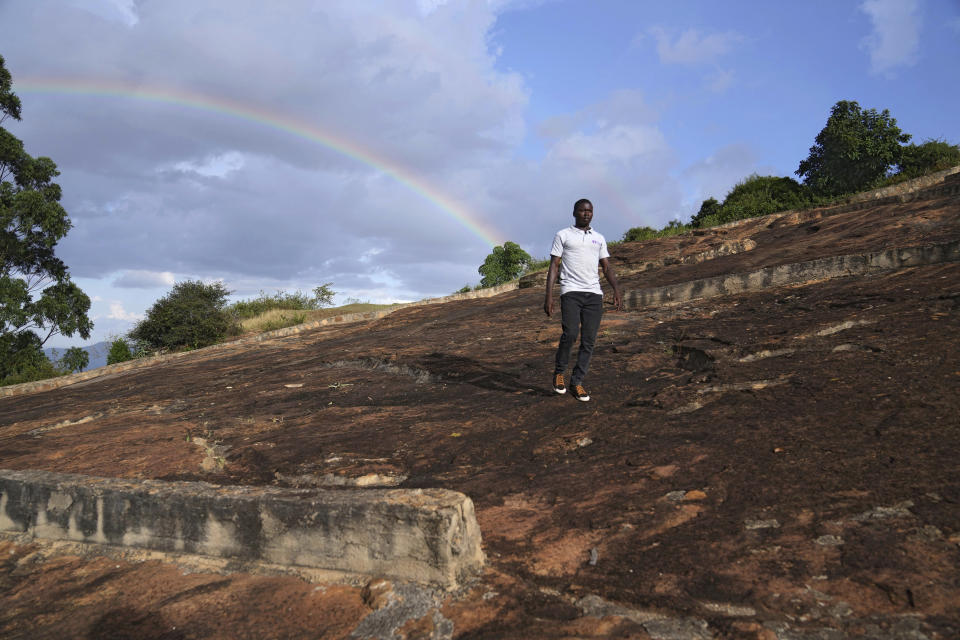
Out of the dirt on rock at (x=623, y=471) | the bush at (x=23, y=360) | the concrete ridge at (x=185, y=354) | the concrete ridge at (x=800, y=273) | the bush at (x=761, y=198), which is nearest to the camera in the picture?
the dirt on rock at (x=623, y=471)

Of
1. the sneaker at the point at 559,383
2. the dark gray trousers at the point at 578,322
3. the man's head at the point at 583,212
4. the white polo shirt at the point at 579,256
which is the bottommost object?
the sneaker at the point at 559,383

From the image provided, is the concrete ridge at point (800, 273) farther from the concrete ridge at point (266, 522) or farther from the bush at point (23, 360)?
the bush at point (23, 360)

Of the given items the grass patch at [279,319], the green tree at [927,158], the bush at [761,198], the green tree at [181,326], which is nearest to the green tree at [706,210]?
the bush at [761,198]

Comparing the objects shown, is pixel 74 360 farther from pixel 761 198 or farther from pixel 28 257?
pixel 761 198

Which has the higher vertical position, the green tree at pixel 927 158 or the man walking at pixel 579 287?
the green tree at pixel 927 158

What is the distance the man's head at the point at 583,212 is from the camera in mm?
4773

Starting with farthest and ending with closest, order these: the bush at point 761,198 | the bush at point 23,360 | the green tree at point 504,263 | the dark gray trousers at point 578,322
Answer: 1. the green tree at point 504,263
2. the bush at point 761,198
3. the bush at point 23,360
4. the dark gray trousers at point 578,322

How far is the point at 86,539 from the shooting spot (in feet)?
9.65

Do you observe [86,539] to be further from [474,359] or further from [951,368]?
[951,368]

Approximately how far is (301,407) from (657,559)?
4.43m

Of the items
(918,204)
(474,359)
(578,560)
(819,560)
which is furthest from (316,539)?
(918,204)

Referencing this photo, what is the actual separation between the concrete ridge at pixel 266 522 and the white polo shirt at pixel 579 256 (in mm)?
2788

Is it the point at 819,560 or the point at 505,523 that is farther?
→ the point at 505,523

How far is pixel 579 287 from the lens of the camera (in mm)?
4773
